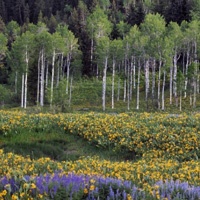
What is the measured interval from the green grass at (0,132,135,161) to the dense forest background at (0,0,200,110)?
11751mm

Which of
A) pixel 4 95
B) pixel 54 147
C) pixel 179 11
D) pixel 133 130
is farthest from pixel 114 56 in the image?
pixel 54 147

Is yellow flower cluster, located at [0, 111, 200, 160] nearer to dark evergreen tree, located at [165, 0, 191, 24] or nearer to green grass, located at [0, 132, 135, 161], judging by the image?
green grass, located at [0, 132, 135, 161]

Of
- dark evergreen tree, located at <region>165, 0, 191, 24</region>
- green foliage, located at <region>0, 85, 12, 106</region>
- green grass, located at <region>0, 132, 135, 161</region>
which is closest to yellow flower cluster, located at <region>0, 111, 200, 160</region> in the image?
green grass, located at <region>0, 132, 135, 161</region>

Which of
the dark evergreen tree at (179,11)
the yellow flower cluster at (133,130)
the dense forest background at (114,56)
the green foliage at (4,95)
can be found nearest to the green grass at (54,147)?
the yellow flower cluster at (133,130)

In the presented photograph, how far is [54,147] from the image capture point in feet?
32.0

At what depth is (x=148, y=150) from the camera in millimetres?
9164

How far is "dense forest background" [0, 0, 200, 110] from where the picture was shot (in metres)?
39.6

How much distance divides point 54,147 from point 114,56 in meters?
37.3

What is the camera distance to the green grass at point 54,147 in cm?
911

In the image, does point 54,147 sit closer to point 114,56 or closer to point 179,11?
point 114,56

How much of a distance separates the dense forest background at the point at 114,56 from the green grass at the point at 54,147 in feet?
38.6

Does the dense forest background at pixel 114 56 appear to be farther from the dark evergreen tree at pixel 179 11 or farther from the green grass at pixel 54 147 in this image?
the green grass at pixel 54 147

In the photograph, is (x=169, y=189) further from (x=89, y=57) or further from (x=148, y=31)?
(x=89, y=57)

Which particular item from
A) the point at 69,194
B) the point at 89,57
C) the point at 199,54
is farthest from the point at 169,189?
the point at 89,57
